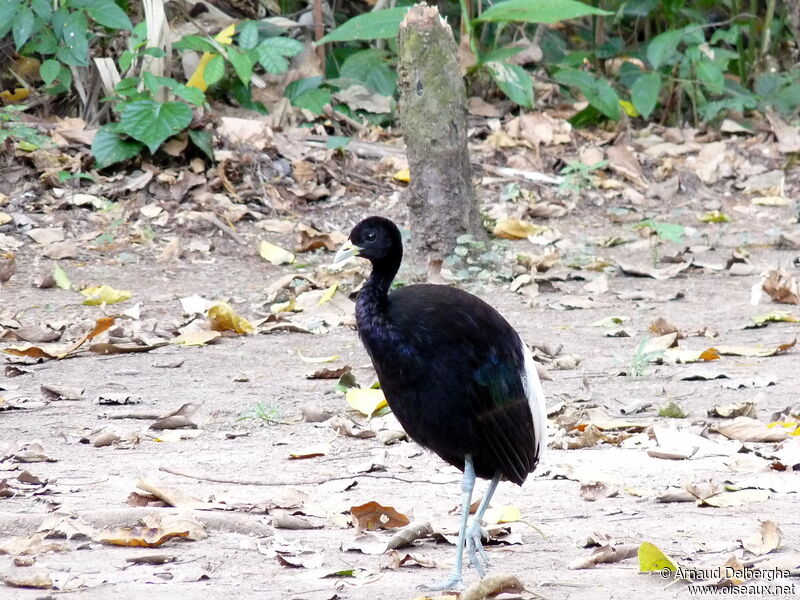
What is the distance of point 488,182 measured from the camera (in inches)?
364

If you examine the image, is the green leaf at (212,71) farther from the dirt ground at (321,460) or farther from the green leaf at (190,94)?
the dirt ground at (321,460)

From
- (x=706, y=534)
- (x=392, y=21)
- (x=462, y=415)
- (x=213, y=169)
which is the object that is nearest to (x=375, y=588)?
(x=462, y=415)

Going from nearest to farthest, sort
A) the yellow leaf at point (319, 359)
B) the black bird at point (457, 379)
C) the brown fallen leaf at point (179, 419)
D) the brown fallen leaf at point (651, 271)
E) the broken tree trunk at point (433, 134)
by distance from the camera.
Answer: the black bird at point (457, 379)
the brown fallen leaf at point (179, 419)
the yellow leaf at point (319, 359)
the broken tree trunk at point (433, 134)
the brown fallen leaf at point (651, 271)

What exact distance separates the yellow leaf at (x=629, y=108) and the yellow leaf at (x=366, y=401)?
244 inches

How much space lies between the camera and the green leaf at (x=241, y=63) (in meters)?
8.79

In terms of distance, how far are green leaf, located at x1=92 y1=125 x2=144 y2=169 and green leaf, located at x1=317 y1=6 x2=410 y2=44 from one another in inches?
70.5

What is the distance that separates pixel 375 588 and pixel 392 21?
675cm

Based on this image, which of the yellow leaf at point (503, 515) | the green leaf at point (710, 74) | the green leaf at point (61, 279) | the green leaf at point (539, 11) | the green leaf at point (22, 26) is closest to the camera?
the yellow leaf at point (503, 515)

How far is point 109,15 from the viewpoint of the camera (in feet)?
27.3

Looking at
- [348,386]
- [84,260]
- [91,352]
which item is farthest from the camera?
[84,260]

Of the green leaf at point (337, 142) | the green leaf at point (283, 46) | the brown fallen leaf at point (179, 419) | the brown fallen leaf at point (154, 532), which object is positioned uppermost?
the green leaf at point (283, 46)

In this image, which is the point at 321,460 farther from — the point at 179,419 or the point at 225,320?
the point at 225,320

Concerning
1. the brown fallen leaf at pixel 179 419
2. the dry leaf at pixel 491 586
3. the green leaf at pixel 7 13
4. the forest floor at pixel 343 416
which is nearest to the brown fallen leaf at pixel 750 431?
the forest floor at pixel 343 416

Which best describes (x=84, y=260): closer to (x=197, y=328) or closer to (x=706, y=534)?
(x=197, y=328)
